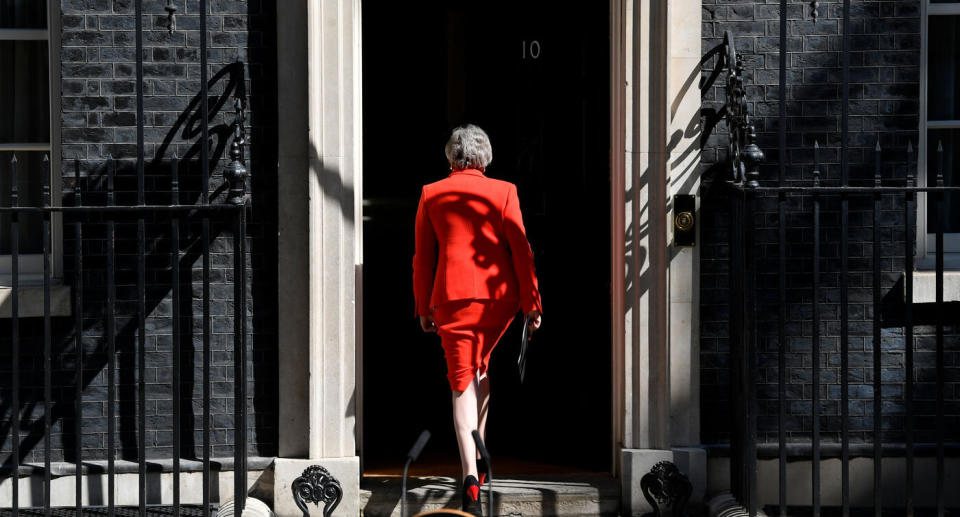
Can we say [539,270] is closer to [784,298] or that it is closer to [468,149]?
[468,149]

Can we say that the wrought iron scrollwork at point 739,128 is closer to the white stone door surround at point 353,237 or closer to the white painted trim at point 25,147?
the white stone door surround at point 353,237

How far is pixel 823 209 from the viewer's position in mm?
6160

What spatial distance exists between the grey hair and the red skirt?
2.24ft

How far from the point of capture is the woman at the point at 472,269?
553cm

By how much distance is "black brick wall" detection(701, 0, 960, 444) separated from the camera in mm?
6125

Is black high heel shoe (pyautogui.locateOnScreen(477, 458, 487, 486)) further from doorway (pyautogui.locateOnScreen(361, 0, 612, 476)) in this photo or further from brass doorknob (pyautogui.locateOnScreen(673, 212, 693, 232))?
brass doorknob (pyautogui.locateOnScreen(673, 212, 693, 232))

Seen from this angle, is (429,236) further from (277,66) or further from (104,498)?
(104,498)

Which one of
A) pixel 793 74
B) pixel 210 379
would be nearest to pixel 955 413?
pixel 793 74

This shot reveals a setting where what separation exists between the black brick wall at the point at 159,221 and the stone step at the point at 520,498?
80cm

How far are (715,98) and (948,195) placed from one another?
1515mm

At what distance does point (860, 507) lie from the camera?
613cm

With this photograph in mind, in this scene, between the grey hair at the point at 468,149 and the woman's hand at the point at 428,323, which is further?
the woman's hand at the point at 428,323

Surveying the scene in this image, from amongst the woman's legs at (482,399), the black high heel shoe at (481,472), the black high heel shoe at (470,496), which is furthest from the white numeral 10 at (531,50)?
the black high heel shoe at (470,496)

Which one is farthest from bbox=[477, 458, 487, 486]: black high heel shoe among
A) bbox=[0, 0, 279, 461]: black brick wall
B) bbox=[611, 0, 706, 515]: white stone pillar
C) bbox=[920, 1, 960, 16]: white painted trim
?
bbox=[920, 1, 960, 16]: white painted trim
